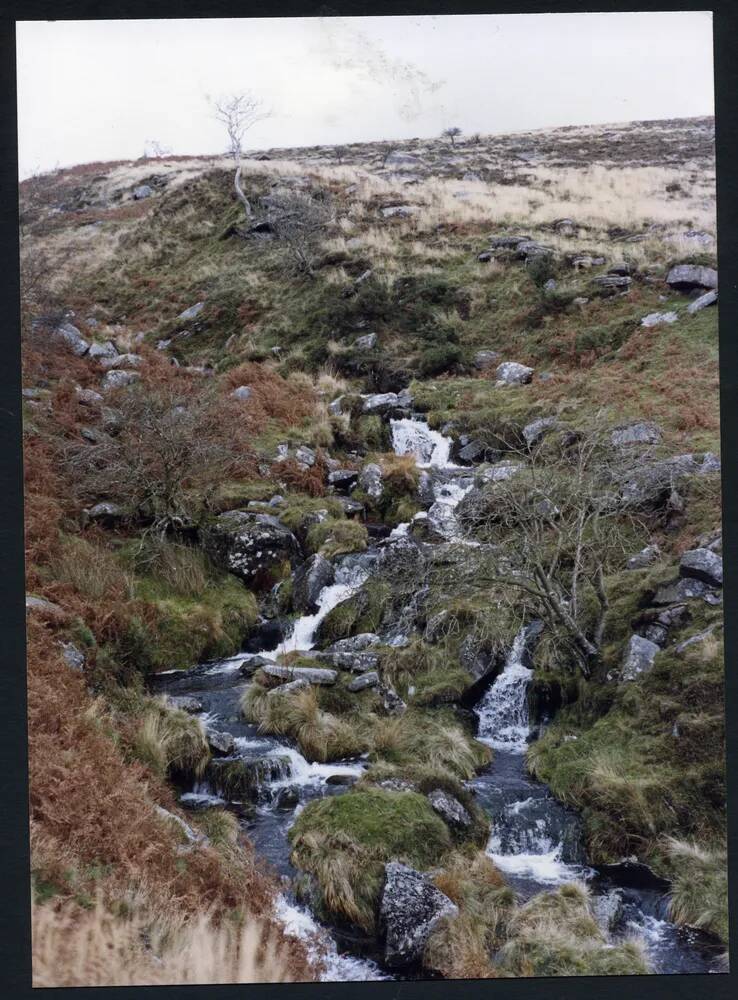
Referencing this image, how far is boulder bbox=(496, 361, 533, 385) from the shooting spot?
26.4ft

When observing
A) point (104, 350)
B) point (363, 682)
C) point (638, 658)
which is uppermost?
point (104, 350)

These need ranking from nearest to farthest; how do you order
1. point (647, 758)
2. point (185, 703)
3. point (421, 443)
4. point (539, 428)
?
point (647, 758) < point (185, 703) < point (539, 428) < point (421, 443)

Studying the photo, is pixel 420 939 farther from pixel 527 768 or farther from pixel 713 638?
pixel 713 638

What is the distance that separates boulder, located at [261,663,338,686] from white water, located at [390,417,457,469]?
2614mm

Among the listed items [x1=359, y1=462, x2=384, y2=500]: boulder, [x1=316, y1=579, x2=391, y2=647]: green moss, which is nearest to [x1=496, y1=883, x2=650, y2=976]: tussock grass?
[x1=316, y1=579, x2=391, y2=647]: green moss

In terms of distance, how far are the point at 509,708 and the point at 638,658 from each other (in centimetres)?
129

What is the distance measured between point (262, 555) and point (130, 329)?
3406 mm

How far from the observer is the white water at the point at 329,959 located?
15.1 feet

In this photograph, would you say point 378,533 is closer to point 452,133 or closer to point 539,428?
point 539,428

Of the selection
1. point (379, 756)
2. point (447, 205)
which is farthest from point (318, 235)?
point (379, 756)

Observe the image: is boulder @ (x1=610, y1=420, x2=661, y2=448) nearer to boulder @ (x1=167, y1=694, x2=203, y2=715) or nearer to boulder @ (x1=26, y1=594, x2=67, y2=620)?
boulder @ (x1=167, y1=694, x2=203, y2=715)

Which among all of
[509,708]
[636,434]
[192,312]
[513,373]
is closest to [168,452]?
[192,312]

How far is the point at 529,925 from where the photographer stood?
4781mm

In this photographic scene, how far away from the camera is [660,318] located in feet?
25.6
